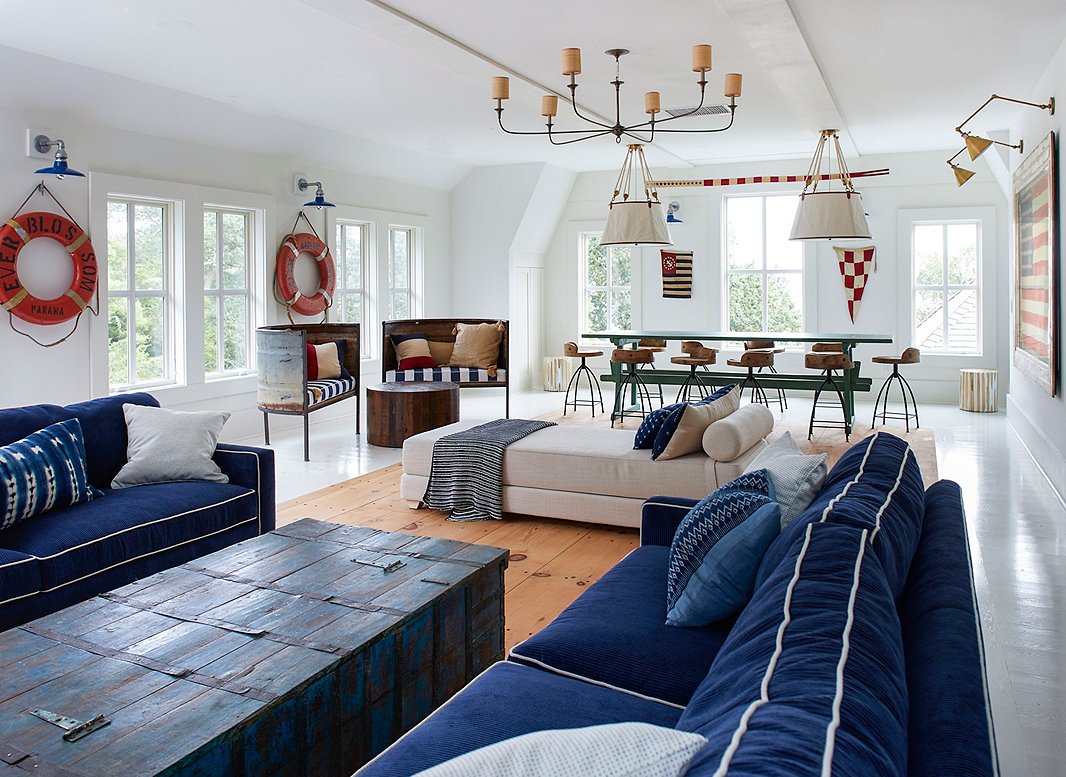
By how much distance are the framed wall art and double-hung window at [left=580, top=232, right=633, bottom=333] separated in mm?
4646

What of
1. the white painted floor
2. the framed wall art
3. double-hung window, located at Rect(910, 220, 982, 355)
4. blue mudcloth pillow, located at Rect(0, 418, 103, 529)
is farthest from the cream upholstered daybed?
double-hung window, located at Rect(910, 220, 982, 355)

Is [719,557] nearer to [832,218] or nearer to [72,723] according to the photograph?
[72,723]

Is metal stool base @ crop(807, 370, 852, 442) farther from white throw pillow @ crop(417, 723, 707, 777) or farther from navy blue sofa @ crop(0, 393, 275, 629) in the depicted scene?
white throw pillow @ crop(417, 723, 707, 777)

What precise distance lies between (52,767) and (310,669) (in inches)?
21.7

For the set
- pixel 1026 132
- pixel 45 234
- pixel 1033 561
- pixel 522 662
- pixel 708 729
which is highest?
pixel 1026 132

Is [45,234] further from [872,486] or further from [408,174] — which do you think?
[872,486]

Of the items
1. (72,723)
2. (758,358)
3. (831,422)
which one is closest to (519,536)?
(72,723)

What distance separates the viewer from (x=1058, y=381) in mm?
5820

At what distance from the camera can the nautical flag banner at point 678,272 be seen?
1097 cm

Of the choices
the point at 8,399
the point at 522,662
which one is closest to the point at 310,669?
the point at 522,662

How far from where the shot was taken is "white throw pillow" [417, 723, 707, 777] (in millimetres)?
1026

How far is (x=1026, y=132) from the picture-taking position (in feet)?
23.9

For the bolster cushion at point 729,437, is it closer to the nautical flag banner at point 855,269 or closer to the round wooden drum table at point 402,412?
the round wooden drum table at point 402,412

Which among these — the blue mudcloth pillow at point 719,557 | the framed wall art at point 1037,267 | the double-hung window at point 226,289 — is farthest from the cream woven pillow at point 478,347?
the blue mudcloth pillow at point 719,557
